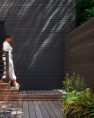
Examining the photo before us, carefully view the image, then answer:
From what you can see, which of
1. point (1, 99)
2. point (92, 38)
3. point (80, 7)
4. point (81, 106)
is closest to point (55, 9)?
point (80, 7)

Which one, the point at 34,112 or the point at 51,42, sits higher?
the point at 51,42

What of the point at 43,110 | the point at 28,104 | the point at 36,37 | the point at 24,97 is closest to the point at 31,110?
the point at 43,110

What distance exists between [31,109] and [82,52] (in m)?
1.98

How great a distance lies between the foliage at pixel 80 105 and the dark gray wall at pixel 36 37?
22.1ft

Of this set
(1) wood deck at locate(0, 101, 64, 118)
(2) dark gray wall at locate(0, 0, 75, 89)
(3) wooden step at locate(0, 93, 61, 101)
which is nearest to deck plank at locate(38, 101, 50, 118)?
(1) wood deck at locate(0, 101, 64, 118)

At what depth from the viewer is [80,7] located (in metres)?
16.7

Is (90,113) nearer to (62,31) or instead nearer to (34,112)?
Answer: (34,112)

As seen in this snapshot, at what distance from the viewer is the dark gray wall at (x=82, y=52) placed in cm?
957

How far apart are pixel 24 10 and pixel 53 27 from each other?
1158mm

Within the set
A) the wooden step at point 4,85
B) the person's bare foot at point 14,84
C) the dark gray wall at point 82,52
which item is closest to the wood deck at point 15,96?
the wooden step at point 4,85

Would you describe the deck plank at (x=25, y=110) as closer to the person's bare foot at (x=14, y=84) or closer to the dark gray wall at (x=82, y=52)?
the person's bare foot at (x=14, y=84)

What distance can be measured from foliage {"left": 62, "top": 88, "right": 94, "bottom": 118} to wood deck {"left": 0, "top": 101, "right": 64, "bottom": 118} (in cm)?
123

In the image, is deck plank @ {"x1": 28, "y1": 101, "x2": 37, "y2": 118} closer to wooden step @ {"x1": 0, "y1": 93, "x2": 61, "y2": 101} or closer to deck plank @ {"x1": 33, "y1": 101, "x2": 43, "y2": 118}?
deck plank @ {"x1": 33, "y1": 101, "x2": 43, "y2": 118}

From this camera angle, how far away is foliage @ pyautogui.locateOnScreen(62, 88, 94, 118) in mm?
7129
